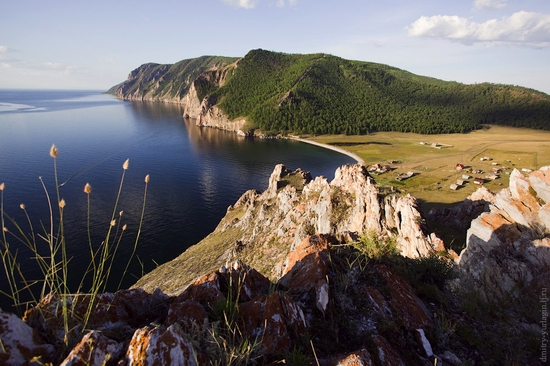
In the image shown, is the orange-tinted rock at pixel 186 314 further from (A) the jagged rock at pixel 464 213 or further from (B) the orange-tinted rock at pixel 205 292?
(A) the jagged rock at pixel 464 213

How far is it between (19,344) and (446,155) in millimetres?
144317

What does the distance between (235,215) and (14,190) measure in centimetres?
5463

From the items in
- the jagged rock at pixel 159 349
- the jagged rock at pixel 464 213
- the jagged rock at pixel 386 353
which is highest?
the jagged rock at pixel 159 349

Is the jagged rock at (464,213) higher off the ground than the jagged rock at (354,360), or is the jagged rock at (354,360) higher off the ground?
the jagged rock at (354,360)

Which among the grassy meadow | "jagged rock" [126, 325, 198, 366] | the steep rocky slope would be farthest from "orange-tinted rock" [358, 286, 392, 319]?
the grassy meadow

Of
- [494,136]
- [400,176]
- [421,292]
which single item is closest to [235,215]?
[421,292]

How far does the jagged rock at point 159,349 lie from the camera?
4.81 m

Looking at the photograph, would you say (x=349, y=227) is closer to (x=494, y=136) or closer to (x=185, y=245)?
(x=185, y=245)

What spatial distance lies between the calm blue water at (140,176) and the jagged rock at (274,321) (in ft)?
53.3

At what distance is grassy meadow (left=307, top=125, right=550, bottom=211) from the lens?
80.8 m

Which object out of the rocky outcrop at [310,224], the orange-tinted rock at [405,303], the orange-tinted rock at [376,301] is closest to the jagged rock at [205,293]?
the orange-tinted rock at [376,301]

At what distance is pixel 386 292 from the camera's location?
8016 millimetres

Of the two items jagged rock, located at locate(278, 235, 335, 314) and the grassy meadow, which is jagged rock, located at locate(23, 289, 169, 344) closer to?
jagged rock, located at locate(278, 235, 335, 314)

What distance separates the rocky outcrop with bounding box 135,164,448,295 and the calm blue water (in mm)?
12015
